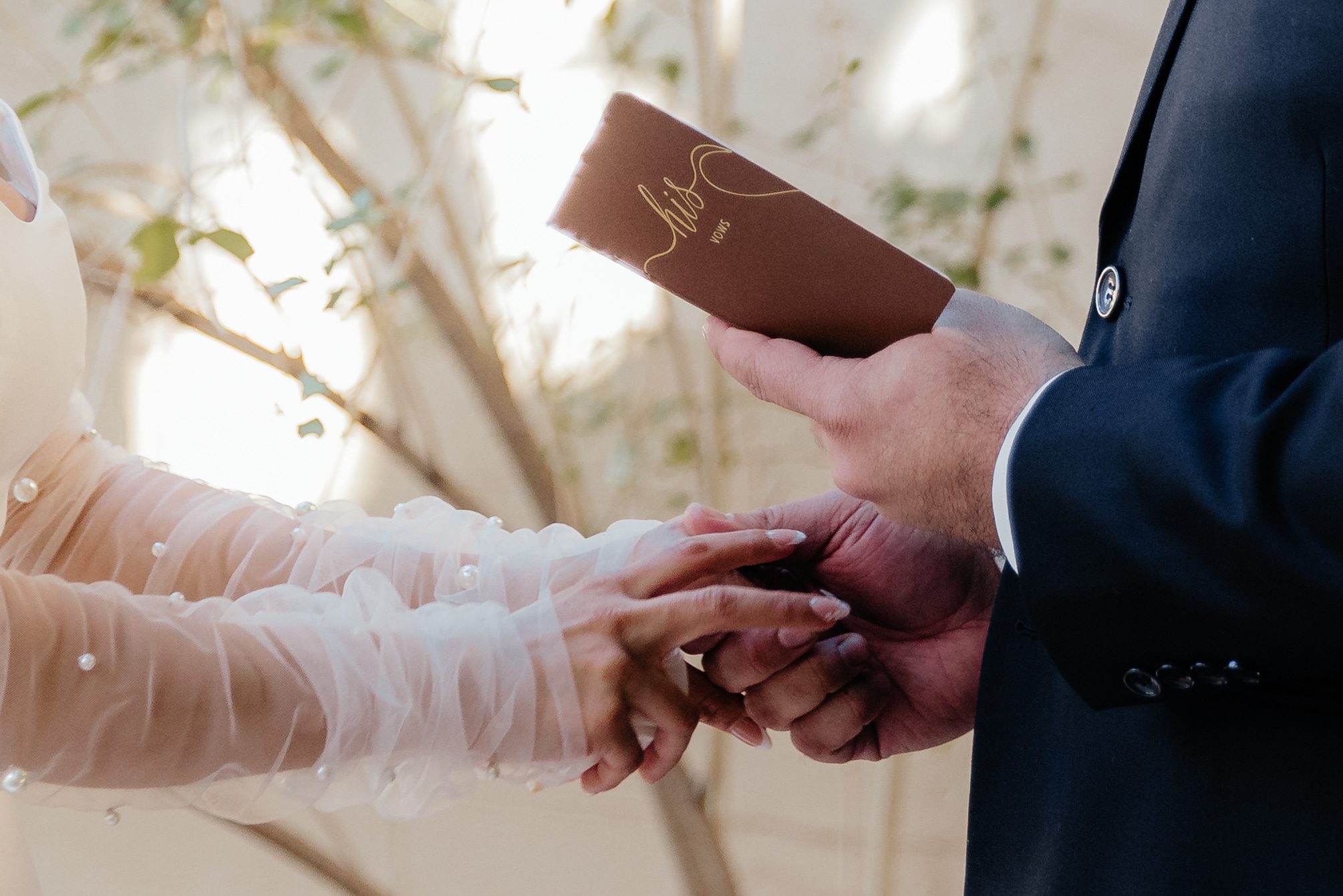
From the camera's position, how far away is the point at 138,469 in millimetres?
1081

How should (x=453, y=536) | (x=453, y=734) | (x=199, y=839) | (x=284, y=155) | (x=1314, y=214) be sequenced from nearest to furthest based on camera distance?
(x=1314, y=214) < (x=453, y=734) < (x=453, y=536) < (x=284, y=155) < (x=199, y=839)

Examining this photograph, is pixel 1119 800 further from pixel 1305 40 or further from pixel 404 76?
pixel 404 76

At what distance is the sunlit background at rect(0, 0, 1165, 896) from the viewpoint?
5.86 ft

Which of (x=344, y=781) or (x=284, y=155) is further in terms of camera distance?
(x=284, y=155)

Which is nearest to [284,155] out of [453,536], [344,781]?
[453,536]

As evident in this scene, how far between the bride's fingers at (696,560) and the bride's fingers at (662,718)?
8cm

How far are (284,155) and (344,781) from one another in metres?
1.52

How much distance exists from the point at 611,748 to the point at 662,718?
2.2 inches

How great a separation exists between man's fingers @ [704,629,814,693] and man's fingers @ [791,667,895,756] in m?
0.06

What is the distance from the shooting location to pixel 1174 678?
23.1 inches

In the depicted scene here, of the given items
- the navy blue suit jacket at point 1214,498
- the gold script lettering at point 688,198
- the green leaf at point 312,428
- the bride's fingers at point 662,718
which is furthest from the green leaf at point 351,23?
the navy blue suit jacket at point 1214,498

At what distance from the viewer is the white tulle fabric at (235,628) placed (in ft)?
2.45

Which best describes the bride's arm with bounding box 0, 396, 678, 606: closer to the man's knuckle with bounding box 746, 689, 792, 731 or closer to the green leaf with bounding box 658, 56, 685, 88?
the man's knuckle with bounding box 746, 689, 792, 731

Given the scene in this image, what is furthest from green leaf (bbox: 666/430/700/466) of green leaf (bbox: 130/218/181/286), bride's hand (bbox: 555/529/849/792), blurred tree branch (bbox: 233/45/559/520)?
green leaf (bbox: 130/218/181/286)
